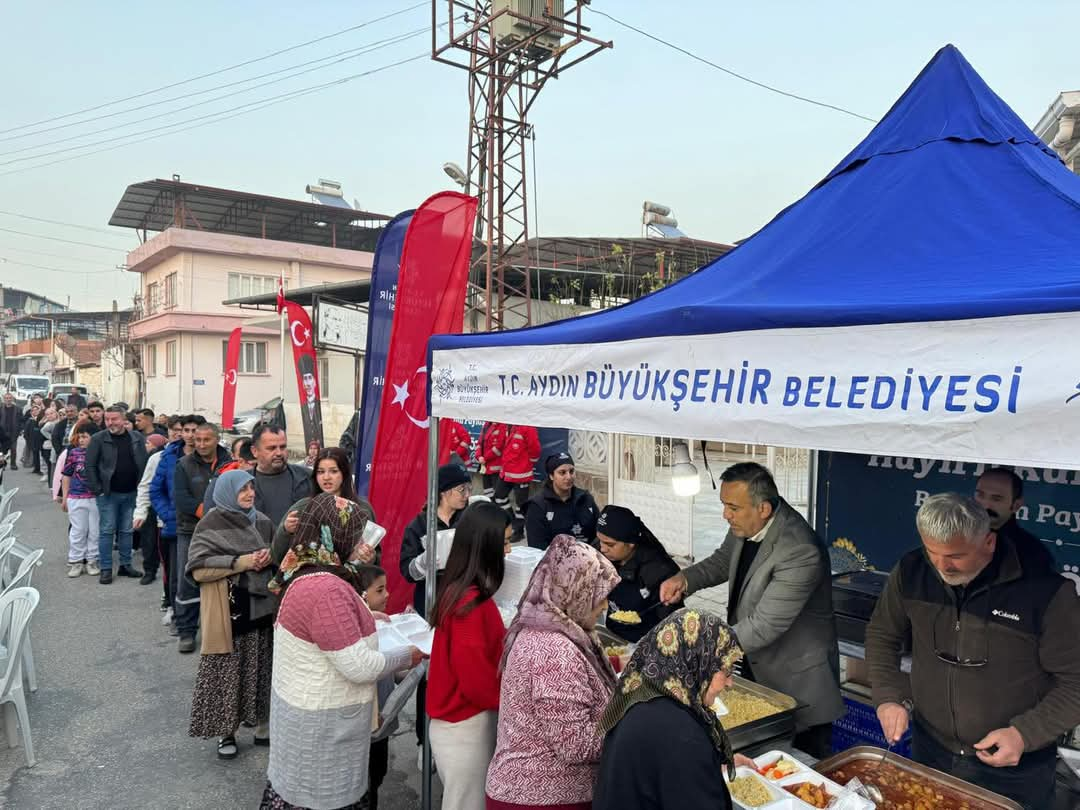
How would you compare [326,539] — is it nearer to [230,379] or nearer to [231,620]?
[231,620]

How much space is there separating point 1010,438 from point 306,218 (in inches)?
1275

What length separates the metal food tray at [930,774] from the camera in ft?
7.67

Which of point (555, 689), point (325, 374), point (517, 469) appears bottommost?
point (517, 469)

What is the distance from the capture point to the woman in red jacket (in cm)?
263

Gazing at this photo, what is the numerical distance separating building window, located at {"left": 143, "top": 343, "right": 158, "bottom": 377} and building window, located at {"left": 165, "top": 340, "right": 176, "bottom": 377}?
1.79 metres

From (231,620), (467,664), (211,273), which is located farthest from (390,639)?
(211,273)

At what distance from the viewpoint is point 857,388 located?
1.99 m

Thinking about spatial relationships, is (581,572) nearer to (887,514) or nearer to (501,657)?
(501,657)

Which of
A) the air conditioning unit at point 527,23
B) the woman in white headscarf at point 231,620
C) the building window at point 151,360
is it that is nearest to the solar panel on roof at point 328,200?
the building window at point 151,360

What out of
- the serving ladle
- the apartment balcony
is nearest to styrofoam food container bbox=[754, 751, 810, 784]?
the serving ladle

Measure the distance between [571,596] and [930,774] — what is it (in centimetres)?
147

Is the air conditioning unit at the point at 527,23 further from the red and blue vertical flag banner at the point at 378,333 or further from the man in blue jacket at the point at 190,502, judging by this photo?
the man in blue jacket at the point at 190,502

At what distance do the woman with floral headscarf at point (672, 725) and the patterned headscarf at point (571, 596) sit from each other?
352 mm

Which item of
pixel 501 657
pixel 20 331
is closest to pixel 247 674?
pixel 501 657
